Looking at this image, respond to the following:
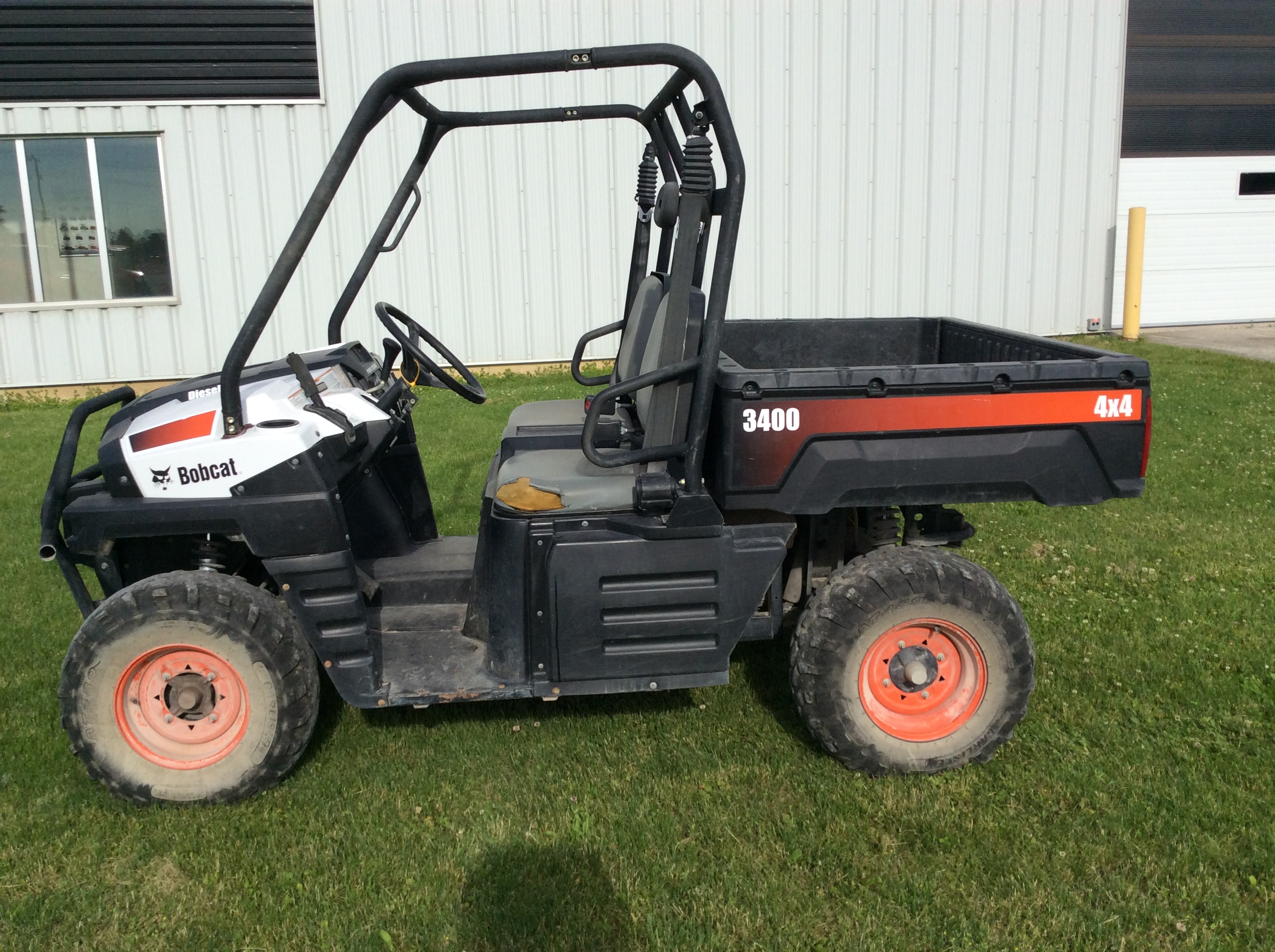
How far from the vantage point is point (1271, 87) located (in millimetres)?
11883

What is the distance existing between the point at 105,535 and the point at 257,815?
918mm

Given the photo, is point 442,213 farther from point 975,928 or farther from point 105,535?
point 975,928

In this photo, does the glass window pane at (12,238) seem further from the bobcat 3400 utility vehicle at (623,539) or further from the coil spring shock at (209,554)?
the coil spring shock at (209,554)

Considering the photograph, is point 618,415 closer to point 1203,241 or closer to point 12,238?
point 12,238

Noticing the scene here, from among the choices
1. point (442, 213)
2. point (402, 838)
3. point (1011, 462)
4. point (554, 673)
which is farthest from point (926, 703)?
point (442, 213)

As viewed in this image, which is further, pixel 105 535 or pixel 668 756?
pixel 668 756

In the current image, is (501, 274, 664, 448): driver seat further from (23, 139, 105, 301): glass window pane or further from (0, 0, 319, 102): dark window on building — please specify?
(23, 139, 105, 301): glass window pane

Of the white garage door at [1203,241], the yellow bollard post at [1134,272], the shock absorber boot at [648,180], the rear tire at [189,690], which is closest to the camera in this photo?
the rear tire at [189,690]

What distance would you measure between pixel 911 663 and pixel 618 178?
7.78 meters

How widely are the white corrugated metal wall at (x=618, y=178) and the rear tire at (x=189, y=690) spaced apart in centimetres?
738

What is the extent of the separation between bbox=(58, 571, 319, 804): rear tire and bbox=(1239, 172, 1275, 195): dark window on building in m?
12.5

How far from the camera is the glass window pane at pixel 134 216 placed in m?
9.55

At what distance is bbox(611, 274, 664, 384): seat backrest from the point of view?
12.1 feet

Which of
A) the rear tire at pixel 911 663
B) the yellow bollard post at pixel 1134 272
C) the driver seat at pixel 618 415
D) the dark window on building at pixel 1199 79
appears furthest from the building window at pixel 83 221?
the dark window on building at pixel 1199 79
